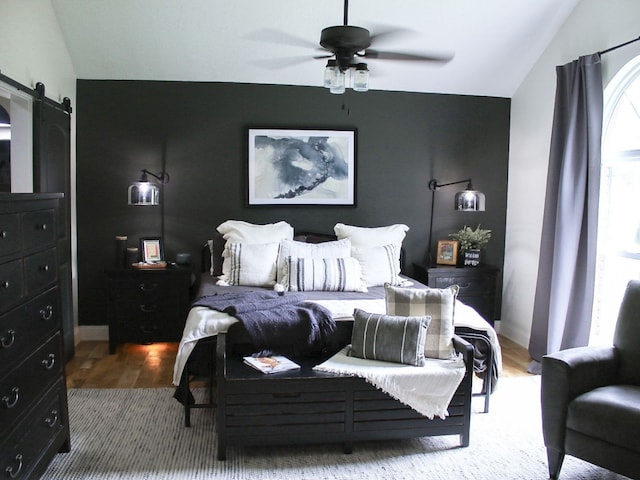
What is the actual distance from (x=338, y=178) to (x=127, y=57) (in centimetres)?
202

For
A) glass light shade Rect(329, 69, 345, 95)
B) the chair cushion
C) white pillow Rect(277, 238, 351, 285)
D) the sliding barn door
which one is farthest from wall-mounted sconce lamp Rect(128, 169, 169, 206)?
the chair cushion

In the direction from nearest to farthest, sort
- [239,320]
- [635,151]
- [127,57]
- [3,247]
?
[3,247] < [239,320] < [635,151] < [127,57]

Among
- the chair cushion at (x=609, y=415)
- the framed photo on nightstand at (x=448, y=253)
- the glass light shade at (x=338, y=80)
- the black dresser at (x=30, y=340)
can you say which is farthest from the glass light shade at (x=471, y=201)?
the black dresser at (x=30, y=340)

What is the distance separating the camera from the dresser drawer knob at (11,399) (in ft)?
7.08

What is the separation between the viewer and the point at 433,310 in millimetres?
3082

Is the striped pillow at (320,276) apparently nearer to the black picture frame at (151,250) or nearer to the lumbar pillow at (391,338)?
the lumbar pillow at (391,338)

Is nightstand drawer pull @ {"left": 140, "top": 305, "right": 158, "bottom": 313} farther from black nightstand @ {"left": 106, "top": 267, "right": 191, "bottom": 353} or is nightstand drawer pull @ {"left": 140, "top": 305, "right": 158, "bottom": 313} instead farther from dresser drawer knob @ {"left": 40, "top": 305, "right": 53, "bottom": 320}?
dresser drawer knob @ {"left": 40, "top": 305, "right": 53, "bottom": 320}

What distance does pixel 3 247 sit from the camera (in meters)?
2.17

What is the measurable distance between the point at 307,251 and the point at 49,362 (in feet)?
6.85

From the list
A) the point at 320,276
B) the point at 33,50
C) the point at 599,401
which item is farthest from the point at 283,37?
the point at 599,401

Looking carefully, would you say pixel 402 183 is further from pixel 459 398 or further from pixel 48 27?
pixel 48 27

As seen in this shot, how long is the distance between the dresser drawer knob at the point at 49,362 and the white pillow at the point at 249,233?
168cm

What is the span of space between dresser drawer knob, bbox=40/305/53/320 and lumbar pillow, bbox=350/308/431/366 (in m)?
1.57

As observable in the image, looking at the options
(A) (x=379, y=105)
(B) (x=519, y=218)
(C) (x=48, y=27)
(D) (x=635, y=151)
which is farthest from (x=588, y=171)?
(C) (x=48, y=27)
